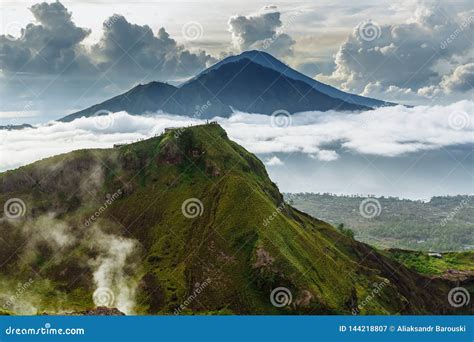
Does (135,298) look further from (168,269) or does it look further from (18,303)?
(18,303)

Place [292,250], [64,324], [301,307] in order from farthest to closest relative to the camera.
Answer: [292,250], [301,307], [64,324]

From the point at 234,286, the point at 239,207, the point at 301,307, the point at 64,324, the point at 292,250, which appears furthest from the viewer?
the point at 239,207

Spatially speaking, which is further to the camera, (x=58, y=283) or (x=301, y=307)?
(x=58, y=283)

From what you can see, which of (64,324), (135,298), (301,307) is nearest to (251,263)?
(301,307)

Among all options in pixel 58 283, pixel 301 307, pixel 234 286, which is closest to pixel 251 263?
pixel 234 286

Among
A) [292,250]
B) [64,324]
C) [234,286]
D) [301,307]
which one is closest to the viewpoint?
[64,324]

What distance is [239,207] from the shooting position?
198125 millimetres

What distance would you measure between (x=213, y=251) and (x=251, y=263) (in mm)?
16392

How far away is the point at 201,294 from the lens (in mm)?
171125

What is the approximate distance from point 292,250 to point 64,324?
139216 millimetres

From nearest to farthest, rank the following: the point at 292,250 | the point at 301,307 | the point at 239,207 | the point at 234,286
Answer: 1. the point at 301,307
2. the point at 234,286
3. the point at 292,250
4. the point at 239,207

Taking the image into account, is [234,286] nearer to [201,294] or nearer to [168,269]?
[201,294]

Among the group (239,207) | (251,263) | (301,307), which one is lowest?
(301,307)

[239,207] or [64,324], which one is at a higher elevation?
[239,207]
